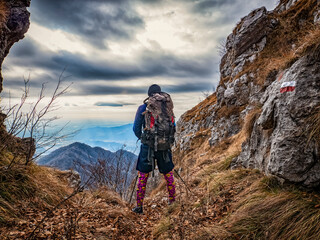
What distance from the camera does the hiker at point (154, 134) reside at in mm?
5262

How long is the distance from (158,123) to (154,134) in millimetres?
332

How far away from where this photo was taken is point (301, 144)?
134 inches

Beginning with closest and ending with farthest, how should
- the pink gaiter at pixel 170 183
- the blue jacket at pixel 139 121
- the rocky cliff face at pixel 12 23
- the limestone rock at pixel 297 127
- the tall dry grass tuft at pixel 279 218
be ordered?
1. the tall dry grass tuft at pixel 279 218
2. the limestone rock at pixel 297 127
3. the blue jacket at pixel 139 121
4. the pink gaiter at pixel 170 183
5. the rocky cliff face at pixel 12 23

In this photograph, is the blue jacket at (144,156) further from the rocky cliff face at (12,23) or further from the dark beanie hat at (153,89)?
the rocky cliff face at (12,23)

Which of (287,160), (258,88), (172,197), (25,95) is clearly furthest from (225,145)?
(25,95)

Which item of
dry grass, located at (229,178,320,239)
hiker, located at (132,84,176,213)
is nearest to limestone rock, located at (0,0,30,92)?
hiker, located at (132,84,176,213)

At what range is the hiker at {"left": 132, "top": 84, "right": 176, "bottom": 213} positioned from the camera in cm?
526

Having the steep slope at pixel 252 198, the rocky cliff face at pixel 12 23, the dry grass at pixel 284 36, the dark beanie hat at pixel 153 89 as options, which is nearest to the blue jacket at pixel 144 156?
the dark beanie hat at pixel 153 89

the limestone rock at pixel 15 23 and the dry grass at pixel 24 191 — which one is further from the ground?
the limestone rock at pixel 15 23

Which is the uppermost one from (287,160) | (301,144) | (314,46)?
(314,46)

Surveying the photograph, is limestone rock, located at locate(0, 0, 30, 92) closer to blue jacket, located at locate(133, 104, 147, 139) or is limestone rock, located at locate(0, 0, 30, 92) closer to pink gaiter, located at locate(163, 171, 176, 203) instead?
blue jacket, located at locate(133, 104, 147, 139)

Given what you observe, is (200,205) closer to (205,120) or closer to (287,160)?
(287,160)

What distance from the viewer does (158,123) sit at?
5406 millimetres

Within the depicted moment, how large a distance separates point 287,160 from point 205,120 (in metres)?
18.7
